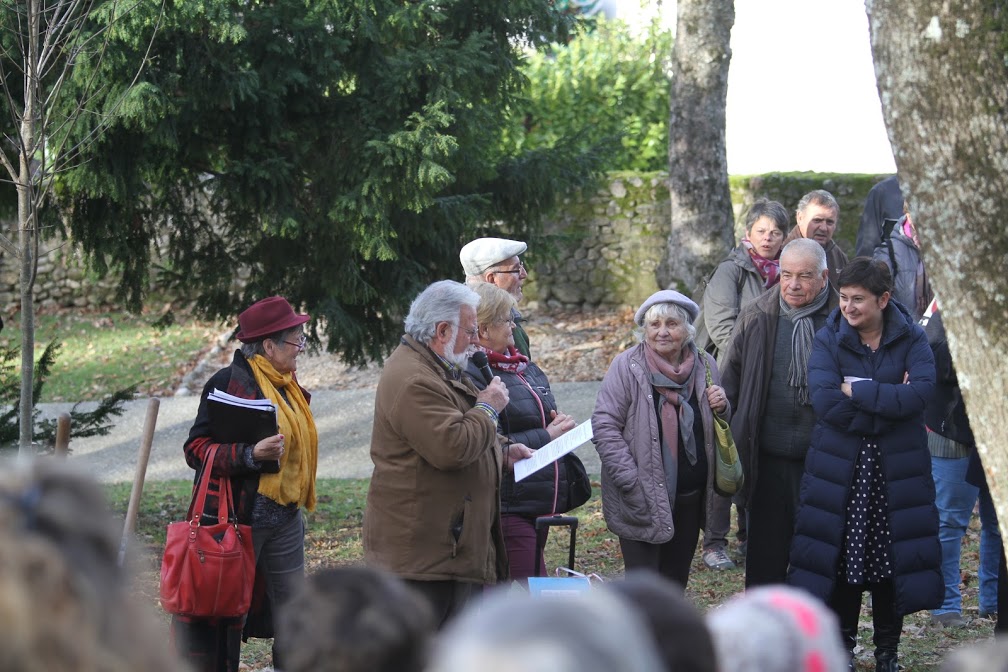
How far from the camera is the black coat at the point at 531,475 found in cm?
491

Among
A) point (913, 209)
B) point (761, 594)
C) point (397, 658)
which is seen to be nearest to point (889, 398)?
point (913, 209)

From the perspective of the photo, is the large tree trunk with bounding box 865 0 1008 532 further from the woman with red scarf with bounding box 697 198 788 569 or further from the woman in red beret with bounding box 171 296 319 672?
the woman with red scarf with bounding box 697 198 788 569

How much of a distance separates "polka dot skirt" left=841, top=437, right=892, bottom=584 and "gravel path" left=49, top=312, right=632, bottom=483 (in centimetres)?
471

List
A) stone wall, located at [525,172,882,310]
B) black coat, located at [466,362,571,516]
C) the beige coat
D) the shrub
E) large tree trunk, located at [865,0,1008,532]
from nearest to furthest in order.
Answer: large tree trunk, located at [865,0,1008,532] → the beige coat → black coat, located at [466,362,571,516] → stone wall, located at [525,172,882,310] → the shrub

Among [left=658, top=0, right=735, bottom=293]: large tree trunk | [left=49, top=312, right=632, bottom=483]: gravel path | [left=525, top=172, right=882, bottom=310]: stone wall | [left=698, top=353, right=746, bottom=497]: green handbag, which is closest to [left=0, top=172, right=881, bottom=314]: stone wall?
[left=525, top=172, right=882, bottom=310]: stone wall

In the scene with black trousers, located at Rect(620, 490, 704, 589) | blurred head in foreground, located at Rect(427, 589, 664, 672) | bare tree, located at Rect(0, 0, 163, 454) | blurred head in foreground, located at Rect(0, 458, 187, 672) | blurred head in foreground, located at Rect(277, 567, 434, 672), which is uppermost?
bare tree, located at Rect(0, 0, 163, 454)

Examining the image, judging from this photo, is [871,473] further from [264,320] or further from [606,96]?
[606,96]

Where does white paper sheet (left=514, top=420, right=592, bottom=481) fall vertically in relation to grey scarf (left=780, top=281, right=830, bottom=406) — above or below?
below

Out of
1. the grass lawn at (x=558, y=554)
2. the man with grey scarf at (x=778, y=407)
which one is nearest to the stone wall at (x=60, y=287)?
the grass lawn at (x=558, y=554)

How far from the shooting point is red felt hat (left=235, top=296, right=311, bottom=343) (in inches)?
192

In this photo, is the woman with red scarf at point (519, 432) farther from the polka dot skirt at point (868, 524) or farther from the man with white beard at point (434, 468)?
the polka dot skirt at point (868, 524)

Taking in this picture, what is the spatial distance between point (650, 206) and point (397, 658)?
1454 centimetres

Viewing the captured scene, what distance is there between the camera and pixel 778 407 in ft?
18.5

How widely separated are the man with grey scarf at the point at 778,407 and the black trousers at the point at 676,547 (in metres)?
0.44
